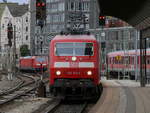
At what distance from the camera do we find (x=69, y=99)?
19.2 meters

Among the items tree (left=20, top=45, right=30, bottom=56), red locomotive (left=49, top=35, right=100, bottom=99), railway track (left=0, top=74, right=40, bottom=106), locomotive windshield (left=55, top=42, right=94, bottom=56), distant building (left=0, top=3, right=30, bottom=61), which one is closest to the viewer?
red locomotive (left=49, top=35, right=100, bottom=99)

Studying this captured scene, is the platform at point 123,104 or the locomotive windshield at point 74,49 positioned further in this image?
the locomotive windshield at point 74,49

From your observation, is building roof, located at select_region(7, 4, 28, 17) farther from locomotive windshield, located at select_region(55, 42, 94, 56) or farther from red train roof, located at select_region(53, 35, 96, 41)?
locomotive windshield, located at select_region(55, 42, 94, 56)

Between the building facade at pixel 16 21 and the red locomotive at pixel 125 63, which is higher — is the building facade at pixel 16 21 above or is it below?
above

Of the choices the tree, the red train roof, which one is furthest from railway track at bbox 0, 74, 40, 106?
the tree

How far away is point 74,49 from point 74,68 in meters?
0.88

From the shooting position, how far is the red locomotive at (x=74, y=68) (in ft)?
58.0

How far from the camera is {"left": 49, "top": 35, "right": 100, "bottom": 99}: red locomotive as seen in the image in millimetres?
17688

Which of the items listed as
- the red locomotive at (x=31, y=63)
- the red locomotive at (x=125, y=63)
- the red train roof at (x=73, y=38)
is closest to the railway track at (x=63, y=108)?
the red train roof at (x=73, y=38)

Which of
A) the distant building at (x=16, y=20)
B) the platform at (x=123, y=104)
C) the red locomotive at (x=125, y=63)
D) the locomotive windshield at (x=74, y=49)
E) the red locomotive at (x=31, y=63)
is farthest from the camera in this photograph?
the distant building at (x=16, y=20)

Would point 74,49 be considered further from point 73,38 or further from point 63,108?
point 63,108

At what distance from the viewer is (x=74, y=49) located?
18.1 m

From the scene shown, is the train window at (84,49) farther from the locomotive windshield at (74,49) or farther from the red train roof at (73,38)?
the red train roof at (73,38)

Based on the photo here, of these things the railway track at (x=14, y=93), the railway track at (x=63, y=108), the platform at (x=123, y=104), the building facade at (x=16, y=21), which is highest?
the building facade at (x=16, y=21)
